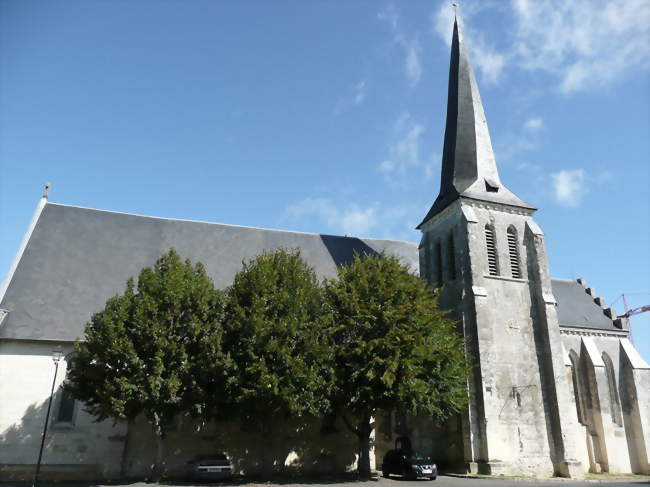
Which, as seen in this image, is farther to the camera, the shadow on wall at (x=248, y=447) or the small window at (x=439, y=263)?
the small window at (x=439, y=263)

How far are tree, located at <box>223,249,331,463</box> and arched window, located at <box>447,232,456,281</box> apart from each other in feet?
30.7

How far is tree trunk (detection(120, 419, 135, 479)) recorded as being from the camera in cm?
1984

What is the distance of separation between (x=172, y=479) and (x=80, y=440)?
4.25m

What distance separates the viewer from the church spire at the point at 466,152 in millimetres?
26531

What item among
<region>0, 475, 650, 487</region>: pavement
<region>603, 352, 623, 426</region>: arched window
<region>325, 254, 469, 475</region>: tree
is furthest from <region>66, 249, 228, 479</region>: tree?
<region>603, 352, 623, 426</region>: arched window

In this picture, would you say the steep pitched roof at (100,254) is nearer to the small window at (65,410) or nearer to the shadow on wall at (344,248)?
the shadow on wall at (344,248)

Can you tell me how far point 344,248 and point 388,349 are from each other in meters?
12.7

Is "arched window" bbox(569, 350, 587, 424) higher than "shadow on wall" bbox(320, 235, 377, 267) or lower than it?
lower

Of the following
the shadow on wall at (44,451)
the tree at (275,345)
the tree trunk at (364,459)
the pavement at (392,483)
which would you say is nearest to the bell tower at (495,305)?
the pavement at (392,483)

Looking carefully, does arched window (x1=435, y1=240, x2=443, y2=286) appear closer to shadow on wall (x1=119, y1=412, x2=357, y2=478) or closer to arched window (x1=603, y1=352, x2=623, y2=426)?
shadow on wall (x1=119, y1=412, x2=357, y2=478)

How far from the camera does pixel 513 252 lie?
25.5 meters

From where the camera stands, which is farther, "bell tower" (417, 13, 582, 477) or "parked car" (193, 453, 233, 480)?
"bell tower" (417, 13, 582, 477)

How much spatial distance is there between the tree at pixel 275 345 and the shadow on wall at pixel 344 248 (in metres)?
9.81

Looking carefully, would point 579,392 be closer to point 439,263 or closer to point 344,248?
point 439,263
